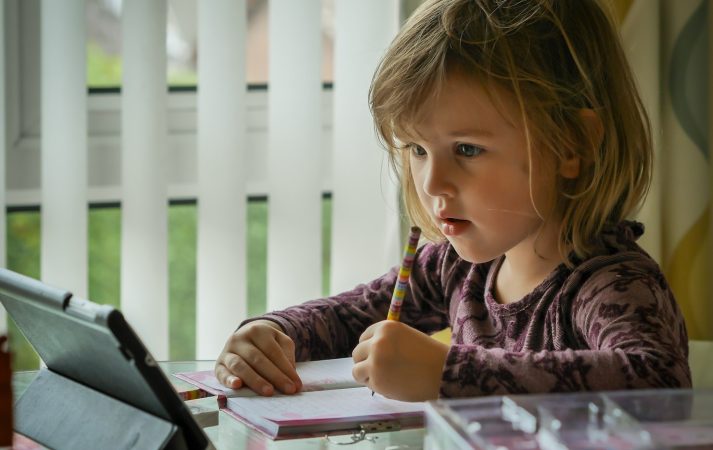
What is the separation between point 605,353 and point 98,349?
1.48 feet

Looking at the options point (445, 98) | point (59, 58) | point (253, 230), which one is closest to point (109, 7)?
point (59, 58)

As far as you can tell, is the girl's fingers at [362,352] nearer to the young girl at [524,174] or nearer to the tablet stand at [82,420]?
the young girl at [524,174]

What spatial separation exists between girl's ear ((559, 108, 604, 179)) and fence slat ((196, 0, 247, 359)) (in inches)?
32.0

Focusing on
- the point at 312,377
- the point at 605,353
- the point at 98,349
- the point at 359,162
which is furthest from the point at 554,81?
the point at 359,162

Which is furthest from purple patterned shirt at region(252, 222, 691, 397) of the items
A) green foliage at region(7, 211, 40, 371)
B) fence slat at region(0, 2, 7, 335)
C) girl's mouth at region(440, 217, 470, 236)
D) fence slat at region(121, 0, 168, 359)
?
green foliage at region(7, 211, 40, 371)

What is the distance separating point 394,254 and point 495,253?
2.30 ft

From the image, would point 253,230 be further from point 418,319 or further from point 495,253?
point 495,253

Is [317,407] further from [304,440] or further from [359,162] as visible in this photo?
[359,162]

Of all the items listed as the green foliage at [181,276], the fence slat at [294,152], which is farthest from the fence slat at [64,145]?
the green foliage at [181,276]

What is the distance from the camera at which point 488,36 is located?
3.38 feet

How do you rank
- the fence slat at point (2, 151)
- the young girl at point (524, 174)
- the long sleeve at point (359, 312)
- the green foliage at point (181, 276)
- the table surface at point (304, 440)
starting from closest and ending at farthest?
the table surface at point (304, 440), the young girl at point (524, 174), the long sleeve at point (359, 312), the fence slat at point (2, 151), the green foliage at point (181, 276)

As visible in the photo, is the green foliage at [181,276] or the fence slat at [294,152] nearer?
the fence slat at [294,152]

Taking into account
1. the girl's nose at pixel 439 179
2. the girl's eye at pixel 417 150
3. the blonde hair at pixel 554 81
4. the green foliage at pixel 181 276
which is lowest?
the green foliage at pixel 181 276

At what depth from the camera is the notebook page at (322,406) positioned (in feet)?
3.01
